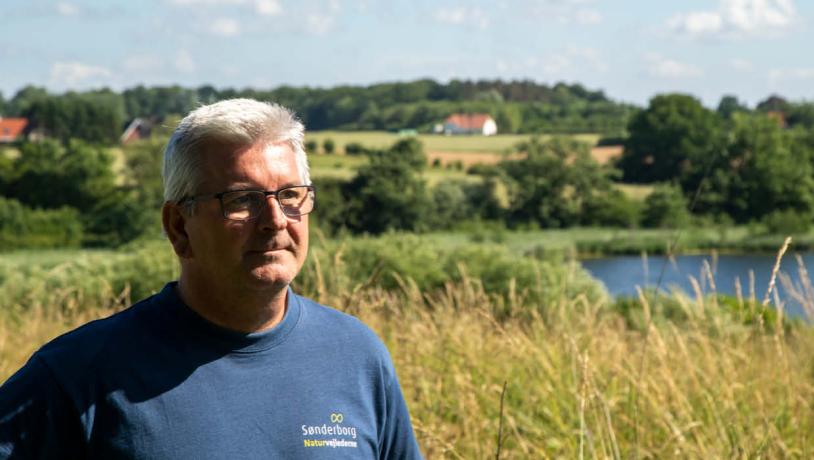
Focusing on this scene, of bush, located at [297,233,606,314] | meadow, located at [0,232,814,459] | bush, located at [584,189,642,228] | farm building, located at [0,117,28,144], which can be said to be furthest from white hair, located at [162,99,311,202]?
farm building, located at [0,117,28,144]

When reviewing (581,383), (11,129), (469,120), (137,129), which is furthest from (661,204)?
(11,129)

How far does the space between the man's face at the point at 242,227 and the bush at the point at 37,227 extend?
51.8m

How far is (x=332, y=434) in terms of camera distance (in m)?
1.87

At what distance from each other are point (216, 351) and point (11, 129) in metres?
85.3

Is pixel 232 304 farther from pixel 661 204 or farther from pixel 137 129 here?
pixel 137 129

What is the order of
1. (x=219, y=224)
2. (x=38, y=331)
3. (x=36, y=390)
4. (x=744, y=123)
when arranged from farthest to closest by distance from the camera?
1. (x=744, y=123)
2. (x=38, y=331)
3. (x=219, y=224)
4. (x=36, y=390)

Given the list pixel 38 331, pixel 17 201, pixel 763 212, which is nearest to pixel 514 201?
pixel 763 212

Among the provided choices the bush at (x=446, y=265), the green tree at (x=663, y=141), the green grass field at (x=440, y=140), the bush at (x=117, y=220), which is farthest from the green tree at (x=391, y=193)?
the bush at (x=446, y=265)

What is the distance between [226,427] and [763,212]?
194ft

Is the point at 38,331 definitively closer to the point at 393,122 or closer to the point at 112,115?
the point at 393,122

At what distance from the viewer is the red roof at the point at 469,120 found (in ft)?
251

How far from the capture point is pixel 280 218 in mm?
1841

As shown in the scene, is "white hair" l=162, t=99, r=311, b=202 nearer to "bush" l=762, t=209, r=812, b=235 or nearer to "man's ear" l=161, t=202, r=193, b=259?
"man's ear" l=161, t=202, r=193, b=259

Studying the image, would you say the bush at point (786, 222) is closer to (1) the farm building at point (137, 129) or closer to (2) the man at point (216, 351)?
(1) the farm building at point (137, 129)
